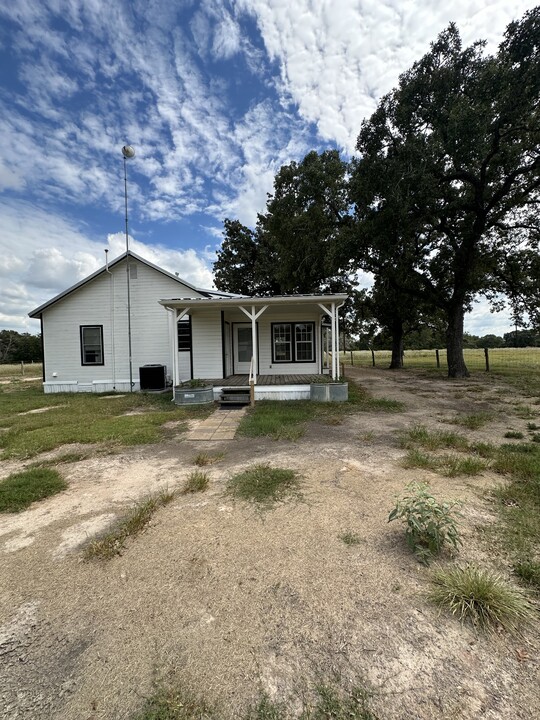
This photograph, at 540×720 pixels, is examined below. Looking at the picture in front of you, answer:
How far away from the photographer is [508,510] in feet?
10.2

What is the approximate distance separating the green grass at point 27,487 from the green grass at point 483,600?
3997 millimetres

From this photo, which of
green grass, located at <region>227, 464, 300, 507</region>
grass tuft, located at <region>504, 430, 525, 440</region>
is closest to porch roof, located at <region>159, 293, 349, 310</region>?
grass tuft, located at <region>504, 430, 525, 440</region>

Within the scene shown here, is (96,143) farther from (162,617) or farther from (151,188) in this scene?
(162,617)

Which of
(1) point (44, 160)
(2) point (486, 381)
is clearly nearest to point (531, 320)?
(2) point (486, 381)

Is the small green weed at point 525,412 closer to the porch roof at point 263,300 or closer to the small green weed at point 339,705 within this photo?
the porch roof at point 263,300

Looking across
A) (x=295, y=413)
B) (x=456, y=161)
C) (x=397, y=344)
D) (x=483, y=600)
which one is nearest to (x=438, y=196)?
(x=456, y=161)

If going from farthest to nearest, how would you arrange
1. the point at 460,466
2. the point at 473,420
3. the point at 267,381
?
the point at 267,381 < the point at 473,420 < the point at 460,466

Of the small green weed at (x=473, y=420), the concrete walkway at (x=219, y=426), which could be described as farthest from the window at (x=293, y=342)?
the small green weed at (x=473, y=420)

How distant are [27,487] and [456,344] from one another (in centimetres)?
1577

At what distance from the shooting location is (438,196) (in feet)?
38.9

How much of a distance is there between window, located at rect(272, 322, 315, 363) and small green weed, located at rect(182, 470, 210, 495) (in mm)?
8610

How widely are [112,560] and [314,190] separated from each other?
14627mm

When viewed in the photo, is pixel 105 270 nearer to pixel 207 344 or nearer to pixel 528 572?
pixel 207 344

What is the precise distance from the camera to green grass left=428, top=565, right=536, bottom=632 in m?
1.86
